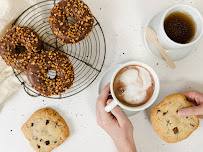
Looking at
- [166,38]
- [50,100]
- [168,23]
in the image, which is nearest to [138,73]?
[166,38]

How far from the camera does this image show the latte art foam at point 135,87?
1178 millimetres

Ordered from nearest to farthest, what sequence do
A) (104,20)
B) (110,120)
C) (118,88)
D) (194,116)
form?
(118,88) → (110,120) → (194,116) → (104,20)

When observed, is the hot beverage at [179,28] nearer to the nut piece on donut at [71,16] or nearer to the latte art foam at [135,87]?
the latte art foam at [135,87]

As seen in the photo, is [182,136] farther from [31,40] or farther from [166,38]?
[31,40]

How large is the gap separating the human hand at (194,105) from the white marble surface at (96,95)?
103 mm

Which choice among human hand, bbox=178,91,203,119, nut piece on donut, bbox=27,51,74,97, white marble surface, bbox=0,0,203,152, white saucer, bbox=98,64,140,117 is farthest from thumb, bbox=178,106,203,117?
nut piece on donut, bbox=27,51,74,97

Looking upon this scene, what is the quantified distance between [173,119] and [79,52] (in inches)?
32.5

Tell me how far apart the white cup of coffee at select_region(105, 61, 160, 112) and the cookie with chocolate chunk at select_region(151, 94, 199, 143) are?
328 mm

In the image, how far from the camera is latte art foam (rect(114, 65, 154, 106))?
1.18m

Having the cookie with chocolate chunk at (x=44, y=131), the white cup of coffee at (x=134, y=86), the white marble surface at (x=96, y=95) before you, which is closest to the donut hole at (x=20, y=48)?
the white marble surface at (x=96, y=95)

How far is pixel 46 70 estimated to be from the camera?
1379mm

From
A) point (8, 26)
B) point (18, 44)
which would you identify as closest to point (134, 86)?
point (18, 44)

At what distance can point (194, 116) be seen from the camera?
1444 mm

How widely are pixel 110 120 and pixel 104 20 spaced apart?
0.74 metres
